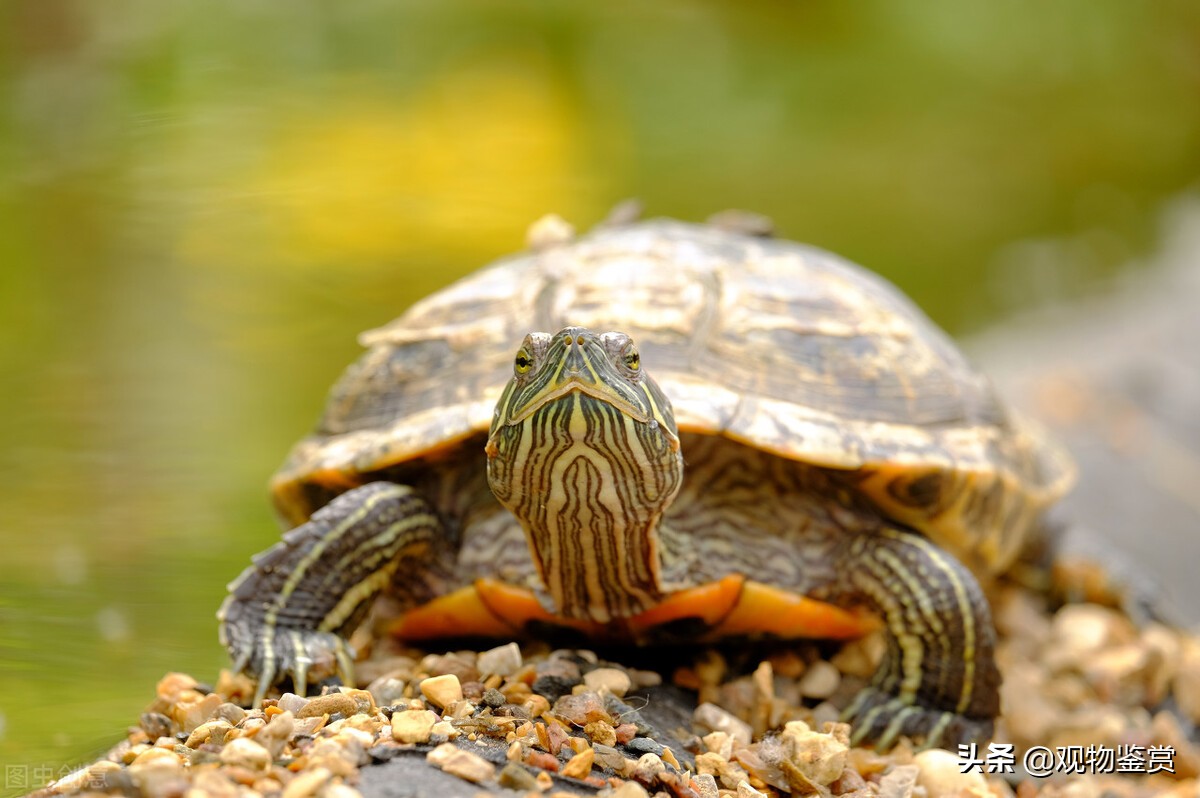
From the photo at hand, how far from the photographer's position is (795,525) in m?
2.56

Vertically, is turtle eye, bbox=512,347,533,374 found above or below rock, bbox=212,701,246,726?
above

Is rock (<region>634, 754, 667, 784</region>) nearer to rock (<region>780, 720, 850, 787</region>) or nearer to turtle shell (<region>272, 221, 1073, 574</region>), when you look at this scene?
rock (<region>780, 720, 850, 787</region>)

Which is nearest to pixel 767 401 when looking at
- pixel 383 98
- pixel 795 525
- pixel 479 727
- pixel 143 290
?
pixel 795 525

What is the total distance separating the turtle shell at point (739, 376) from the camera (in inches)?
97.6

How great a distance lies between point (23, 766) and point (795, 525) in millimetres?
1703

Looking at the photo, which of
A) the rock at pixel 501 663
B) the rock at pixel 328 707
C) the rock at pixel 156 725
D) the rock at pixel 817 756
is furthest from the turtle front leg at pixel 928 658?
the rock at pixel 156 725

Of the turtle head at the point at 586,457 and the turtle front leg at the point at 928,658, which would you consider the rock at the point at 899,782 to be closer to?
the turtle front leg at the point at 928,658

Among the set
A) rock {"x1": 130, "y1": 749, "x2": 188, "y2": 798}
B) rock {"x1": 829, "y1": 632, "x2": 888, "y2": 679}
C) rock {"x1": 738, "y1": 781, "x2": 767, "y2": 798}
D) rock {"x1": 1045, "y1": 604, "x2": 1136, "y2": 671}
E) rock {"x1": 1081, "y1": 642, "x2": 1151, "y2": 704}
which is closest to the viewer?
rock {"x1": 130, "y1": 749, "x2": 188, "y2": 798}

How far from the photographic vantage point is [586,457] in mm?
1948

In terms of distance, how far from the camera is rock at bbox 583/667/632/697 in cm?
207

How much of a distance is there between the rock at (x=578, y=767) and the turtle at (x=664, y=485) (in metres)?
0.53

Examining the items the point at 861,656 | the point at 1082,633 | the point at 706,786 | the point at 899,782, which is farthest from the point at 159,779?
the point at 1082,633

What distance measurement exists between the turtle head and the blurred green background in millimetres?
926

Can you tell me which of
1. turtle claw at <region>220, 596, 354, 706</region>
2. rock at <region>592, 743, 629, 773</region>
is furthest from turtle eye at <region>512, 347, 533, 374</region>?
turtle claw at <region>220, 596, 354, 706</region>
